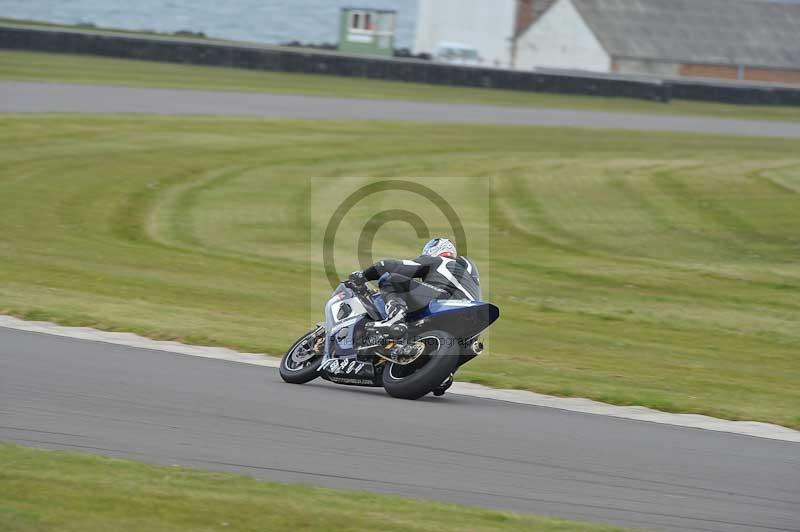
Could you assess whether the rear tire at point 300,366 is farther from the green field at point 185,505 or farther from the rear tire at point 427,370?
the green field at point 185,505

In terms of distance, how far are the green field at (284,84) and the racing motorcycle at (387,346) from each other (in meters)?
27.4

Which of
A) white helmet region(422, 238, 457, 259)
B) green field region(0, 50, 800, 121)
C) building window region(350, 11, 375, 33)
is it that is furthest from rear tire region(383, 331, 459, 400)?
building window region(350, 11, 375, 33)

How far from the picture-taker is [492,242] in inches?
816

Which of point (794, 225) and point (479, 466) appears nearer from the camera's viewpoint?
point (479, 466)

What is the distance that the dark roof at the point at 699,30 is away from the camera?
80438 millimetres

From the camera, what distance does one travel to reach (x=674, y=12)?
86375mm

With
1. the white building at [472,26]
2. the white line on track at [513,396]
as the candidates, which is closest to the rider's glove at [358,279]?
the white line on track at [513,396]

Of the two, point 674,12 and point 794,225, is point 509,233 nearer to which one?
point 794,225

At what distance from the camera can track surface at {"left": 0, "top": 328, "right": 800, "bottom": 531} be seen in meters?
7.24

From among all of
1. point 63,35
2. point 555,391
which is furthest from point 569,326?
point 63,35

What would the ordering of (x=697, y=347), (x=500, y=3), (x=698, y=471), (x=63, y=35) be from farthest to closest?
(x=500, y=3)
(x=63, y=35)
(x=697, y=347)
(x=698, y=471)

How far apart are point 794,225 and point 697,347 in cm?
1024

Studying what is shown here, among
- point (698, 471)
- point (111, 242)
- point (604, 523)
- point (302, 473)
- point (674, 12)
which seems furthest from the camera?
point (674, 12)

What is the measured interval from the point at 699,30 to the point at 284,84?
51427mm
